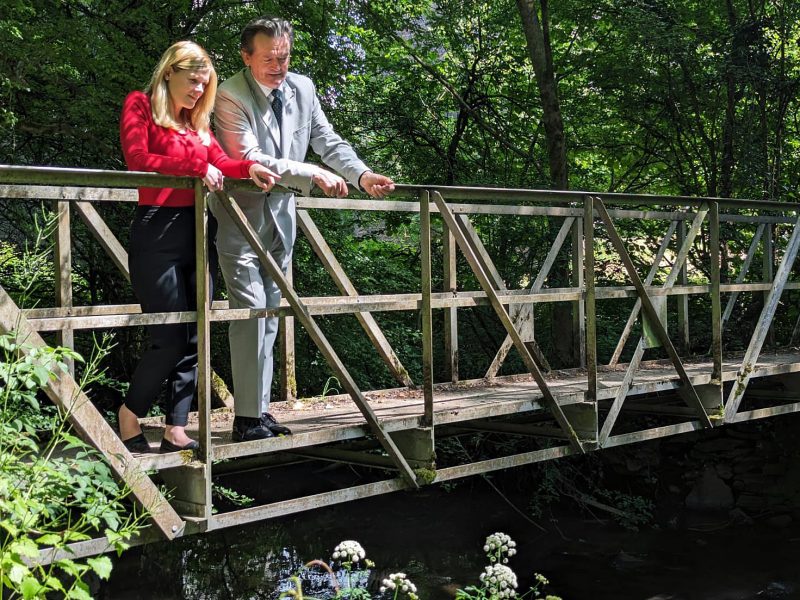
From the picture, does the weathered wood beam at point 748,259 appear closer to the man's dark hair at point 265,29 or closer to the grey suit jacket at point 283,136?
the grey suit jacket at point 283,136

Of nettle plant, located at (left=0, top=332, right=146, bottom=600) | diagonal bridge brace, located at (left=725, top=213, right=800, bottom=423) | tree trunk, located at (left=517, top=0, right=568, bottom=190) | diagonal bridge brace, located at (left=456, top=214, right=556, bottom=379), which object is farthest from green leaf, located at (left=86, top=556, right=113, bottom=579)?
tree trunk, located at (left=517, top=0, right=568, bottom=190)

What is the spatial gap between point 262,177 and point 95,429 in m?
1.11

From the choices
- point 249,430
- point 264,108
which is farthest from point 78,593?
point 264,108

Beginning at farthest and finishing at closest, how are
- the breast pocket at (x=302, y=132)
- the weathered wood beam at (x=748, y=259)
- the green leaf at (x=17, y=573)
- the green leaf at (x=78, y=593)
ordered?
1. the weathered wood beam at (x=748, y=259)
2. the breast pocket at (x=302, y=132)
3. the green leaf at (x=78, y=593)
4. the green leaf at (x=17, y=573)

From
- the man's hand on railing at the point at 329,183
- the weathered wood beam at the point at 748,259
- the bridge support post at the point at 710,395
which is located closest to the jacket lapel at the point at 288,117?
the man's hand on railing at the point at 329,183

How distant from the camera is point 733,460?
33.7 ft

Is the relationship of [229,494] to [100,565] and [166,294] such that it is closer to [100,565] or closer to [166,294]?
[166,294]

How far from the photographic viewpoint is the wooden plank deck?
3.99 m

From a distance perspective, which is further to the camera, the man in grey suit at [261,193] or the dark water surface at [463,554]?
the dark water surface at [463,554]

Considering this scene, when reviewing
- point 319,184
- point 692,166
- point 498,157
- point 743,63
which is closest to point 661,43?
point 743,63

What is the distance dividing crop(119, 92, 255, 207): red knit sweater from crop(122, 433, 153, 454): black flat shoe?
918mm

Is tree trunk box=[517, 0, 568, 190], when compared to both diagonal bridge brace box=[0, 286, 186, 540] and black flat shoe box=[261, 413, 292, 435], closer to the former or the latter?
black flat shoe box=[261, 413, 292, 435]

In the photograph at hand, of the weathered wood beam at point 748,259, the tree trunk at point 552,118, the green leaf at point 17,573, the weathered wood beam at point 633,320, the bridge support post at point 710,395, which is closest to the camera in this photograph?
the green leaf at point 17,573

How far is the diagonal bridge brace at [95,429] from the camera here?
312 centimetres
